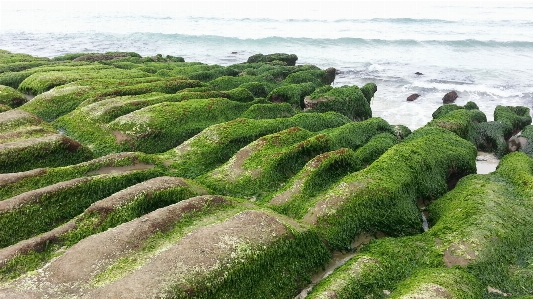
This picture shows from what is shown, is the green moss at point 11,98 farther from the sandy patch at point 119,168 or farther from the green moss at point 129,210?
the green moss at point 129,210

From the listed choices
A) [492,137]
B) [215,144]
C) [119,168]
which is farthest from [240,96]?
[492,137]

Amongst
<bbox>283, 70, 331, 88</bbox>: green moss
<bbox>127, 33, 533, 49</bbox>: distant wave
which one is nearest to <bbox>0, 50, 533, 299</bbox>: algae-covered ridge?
<bbox>283, 70, 331, 88</bbox>: green moss

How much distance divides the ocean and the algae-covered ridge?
12.7 metres

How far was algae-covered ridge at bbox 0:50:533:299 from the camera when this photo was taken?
811cm

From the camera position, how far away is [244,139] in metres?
15.3

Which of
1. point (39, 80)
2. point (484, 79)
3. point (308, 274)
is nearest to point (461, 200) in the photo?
point (308, 274)

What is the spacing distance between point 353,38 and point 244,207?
54456 millimetres

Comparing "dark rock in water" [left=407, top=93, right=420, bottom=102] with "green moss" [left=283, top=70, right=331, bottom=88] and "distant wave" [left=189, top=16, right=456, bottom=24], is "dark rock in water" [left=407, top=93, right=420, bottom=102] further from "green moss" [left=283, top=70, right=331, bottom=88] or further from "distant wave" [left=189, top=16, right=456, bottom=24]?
"distant wave" [left=189, top=16, right=456, bottom=24]

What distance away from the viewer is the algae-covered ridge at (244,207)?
319 inches

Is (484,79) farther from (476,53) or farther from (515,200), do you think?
(515,200)

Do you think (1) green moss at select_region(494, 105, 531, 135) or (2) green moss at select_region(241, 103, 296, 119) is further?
(1) green moss at select_region(494, 105, 531, 135)

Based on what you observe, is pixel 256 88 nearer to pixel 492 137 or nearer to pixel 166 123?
pixel 166 123

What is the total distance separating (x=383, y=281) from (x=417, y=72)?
35028 mm

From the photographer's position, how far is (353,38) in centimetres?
5956
